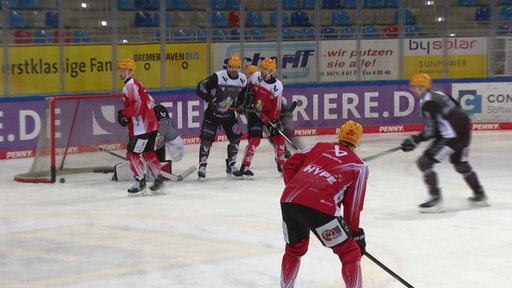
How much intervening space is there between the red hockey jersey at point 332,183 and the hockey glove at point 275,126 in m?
5.87

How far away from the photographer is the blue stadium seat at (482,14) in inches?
683

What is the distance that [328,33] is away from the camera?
1619 cm

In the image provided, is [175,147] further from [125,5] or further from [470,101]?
[470,101]

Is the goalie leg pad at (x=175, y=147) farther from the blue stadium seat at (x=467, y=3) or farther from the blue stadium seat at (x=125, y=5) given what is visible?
the blue stadium seat at (x=467, y=3)

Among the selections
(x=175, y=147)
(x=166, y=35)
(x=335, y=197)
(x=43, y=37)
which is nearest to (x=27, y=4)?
(x=43, y=37)

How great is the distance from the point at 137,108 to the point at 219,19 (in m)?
6.37

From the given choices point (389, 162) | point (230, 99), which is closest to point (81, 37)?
point (230, 99)

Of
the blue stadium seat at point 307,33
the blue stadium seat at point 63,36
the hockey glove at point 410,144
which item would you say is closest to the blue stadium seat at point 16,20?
the blue stadium seat at point 63,36

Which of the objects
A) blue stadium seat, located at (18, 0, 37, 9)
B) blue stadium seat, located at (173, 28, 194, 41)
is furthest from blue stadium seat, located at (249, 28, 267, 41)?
blue stadium seat, located at (18, 0, 37, 9)

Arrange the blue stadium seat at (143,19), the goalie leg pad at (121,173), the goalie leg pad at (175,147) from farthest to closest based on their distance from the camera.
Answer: the blue stadium seat at (143,19), the goalie leg pad at (175,147), the goalie leg pad at (121,173)

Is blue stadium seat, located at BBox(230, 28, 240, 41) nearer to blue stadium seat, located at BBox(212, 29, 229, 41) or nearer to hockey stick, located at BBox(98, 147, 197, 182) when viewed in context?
blue stadium seat, located at BBox(212, 29, 229, 41)

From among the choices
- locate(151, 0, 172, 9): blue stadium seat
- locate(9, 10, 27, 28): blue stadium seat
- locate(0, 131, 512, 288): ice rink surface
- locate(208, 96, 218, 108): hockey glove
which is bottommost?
locate(0, 131, 512, 288): ice rink surface

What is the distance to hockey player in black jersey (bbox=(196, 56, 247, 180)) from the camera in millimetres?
10805

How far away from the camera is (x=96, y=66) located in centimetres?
1411
